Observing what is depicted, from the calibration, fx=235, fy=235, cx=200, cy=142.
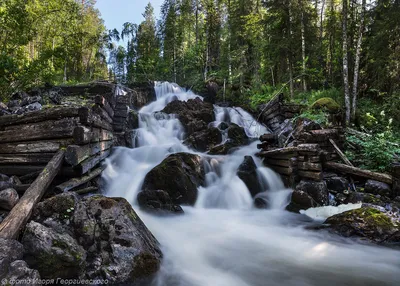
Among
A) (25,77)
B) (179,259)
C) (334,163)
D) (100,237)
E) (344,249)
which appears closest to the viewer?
(100,237)

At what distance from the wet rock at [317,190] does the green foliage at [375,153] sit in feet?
5.73

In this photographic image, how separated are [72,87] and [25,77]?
136 inches

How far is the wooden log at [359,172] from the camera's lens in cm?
638

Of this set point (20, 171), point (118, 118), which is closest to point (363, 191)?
point (20, 171)

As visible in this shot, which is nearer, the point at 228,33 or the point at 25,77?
the point at 25,77

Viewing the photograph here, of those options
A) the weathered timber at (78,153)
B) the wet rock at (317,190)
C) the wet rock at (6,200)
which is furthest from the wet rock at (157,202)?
the wet rock at (317,190)

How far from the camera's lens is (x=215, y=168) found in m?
8.62

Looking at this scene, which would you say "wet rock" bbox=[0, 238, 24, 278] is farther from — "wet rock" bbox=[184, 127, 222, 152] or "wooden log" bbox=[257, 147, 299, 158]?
"wet rock" bbox=[184, 127, 222, 152]

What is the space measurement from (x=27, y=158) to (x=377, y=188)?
8752mm

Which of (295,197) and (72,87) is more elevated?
(72,87)

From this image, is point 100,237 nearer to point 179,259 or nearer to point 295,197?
point 179,259

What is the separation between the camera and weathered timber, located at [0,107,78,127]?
5215 mm

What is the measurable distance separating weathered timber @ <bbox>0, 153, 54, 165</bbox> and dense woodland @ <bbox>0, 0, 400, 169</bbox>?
231 inches

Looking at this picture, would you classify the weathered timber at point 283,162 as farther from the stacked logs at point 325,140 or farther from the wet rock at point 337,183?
the wet rock at point 337,183
